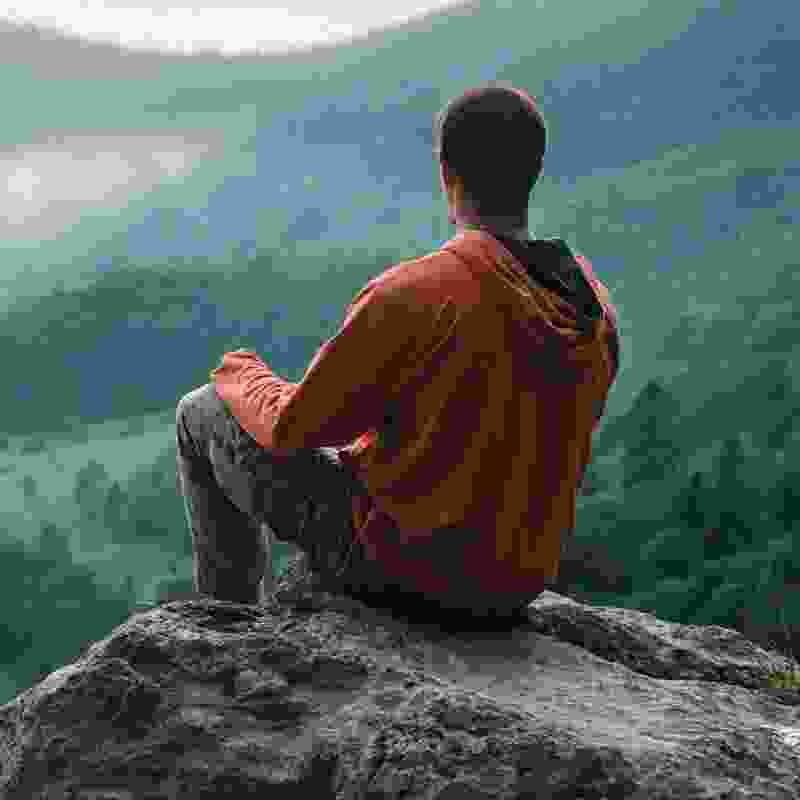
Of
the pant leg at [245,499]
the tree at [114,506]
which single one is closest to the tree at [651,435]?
the tree at [114,506]

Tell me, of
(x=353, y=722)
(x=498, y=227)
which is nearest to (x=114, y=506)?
(x=498, y=227)

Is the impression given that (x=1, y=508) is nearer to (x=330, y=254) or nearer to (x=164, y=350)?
(x=164, y=350)

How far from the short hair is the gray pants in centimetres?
64

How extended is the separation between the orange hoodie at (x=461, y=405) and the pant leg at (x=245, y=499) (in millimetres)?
61

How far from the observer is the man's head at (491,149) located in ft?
8.99

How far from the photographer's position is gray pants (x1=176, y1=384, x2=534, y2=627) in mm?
2924

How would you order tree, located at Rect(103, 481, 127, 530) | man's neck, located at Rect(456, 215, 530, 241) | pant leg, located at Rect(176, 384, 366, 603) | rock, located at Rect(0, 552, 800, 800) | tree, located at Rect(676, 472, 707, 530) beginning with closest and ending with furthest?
rock, located at Rect(0, 552, 800, 800) < man's neck, located at Rect(456, 215, 530, 241) < pant leg, located at Rect(176, 384, 366, 603) < tree, located at Rect(676, 472, 707, 530) < tree, located at Rect(103, 481, 127, 530)

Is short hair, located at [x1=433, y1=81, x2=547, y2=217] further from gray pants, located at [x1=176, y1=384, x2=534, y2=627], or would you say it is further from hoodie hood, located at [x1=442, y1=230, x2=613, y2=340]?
gray pants, located at [x1=176, y1=384, x2=534, y2=627]

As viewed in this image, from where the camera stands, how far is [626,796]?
7.62 ft

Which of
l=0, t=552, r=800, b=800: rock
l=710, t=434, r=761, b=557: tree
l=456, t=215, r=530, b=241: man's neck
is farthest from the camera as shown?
l=710, t=434, r=761, b=557: tree

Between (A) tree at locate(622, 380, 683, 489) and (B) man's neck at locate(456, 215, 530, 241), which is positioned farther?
(A) tree at locate(622, 380, 683, 489)

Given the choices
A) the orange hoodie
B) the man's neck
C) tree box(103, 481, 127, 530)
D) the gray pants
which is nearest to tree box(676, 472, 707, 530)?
tree box(103, 481, 127, 530)

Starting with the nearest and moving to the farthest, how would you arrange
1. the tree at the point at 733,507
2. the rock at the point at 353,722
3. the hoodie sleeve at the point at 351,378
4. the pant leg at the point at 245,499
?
the rock at the point at 353,722 → the hoodie sleeve at the point at 351,378 → the pant leg at the point at 245,499 → the tree at the point at 733,507

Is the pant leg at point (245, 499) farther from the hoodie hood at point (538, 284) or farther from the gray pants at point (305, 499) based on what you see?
the hoodie hood at point (538, 284)
